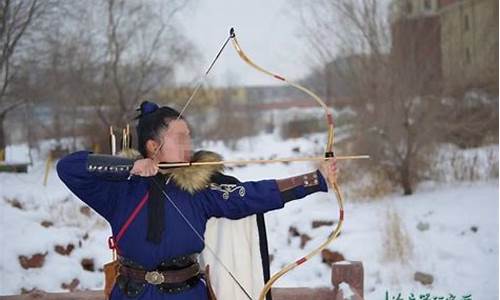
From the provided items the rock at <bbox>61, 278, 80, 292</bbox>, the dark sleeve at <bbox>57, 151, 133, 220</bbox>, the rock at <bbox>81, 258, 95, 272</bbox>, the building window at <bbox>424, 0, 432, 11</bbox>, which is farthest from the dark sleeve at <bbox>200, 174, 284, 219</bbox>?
the building window at <bbox>424, 0, 432, 11</bbox>

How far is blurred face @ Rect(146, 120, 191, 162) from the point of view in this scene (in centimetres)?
151

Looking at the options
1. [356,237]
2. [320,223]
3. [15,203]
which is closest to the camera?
[356,237]

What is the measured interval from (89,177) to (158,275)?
0.29m

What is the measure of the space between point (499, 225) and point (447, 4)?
8.77ft

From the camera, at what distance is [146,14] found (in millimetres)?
6055

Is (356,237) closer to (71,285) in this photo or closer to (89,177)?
(71,285)

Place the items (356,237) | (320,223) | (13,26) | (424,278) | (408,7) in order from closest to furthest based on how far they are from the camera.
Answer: (424,278)
(356,237)
(13,26)
(320,223)
(408,7)

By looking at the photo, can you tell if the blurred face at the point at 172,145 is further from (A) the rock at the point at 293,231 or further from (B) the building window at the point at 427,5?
(B) the building window at the point at 427,5

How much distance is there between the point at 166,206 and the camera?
148 cm

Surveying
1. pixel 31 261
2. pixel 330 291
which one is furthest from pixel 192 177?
pixel 31 261

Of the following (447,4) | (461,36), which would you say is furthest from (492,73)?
(447,4)

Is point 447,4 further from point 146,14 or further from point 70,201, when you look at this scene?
point 70,201

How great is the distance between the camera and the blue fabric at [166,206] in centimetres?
145

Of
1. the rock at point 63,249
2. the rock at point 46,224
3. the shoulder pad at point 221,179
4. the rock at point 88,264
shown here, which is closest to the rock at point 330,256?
the rock at point 88,264
